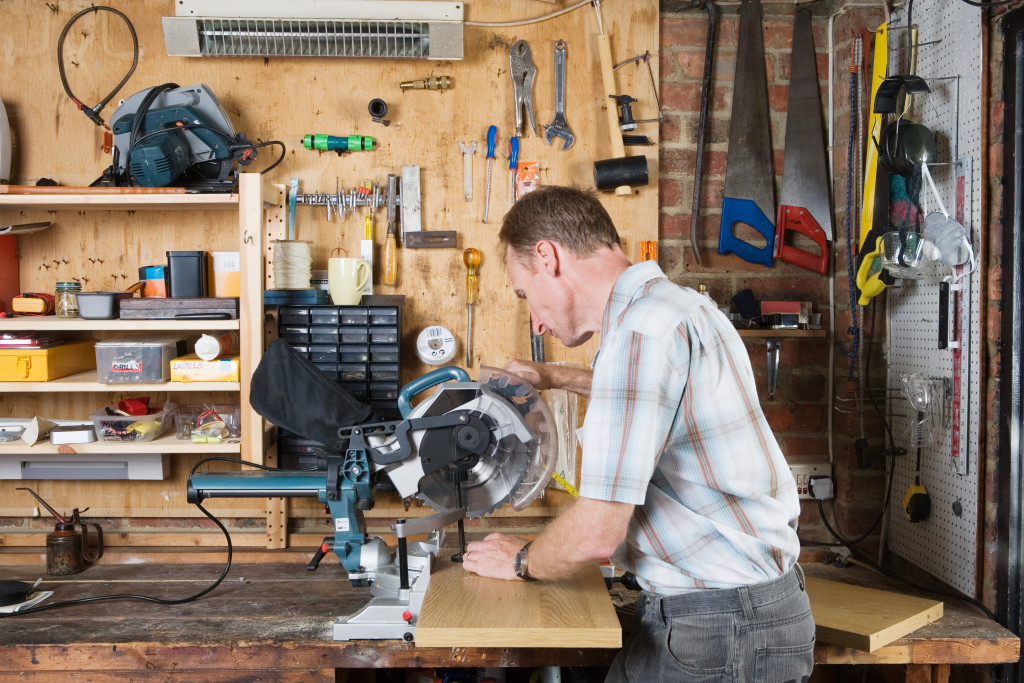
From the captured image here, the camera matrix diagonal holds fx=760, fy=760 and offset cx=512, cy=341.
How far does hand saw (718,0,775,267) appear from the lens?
2254 mm

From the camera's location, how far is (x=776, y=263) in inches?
90.8

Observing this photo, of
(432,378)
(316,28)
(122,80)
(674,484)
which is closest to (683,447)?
(674,484)

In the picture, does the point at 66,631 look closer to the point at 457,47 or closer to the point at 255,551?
the point at 255,551

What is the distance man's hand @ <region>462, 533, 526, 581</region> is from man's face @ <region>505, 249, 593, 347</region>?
17.1 inches

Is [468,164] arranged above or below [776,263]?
above

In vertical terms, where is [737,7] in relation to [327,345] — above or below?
above

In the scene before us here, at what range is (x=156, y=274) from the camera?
2086 mm

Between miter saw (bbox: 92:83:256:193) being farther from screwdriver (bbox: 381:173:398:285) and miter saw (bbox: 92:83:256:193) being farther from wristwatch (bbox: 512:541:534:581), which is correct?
wristwatch (bbox: 512:541:534:581)

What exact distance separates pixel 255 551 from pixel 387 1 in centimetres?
159

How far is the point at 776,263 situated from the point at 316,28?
1.50 m

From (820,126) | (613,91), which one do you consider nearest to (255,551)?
(613,91)

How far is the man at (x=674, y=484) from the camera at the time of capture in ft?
3.89

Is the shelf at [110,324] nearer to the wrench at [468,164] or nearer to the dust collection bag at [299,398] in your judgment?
the dust collection bag at [299,398]

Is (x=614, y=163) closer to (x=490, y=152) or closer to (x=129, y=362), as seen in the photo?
(x=490, y=152)
